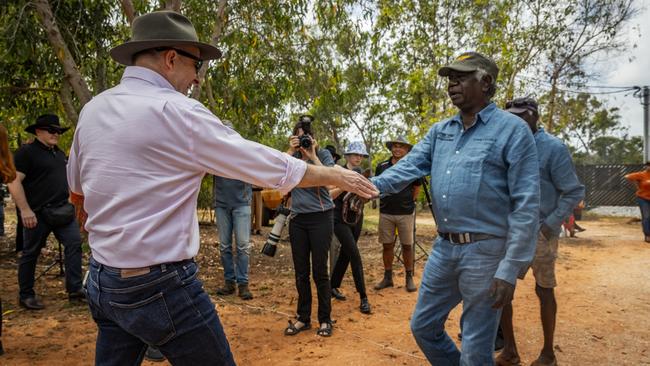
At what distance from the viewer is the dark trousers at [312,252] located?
16.1ft

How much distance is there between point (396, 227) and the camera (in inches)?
278

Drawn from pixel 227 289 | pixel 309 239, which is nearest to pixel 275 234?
pixel 309 239

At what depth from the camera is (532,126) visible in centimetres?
409

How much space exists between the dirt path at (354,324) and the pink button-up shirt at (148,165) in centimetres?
268

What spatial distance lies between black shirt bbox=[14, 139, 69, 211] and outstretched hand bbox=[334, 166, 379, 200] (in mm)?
4365

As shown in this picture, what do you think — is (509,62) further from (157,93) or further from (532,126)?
(157,93)

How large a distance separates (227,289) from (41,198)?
2.48 metres

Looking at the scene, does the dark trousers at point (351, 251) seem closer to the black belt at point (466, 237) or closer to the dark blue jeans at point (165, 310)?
the black belt at point (466, 237)

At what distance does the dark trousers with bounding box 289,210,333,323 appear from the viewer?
4.92m

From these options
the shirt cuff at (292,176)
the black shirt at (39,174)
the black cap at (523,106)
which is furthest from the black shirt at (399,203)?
the shirt cuff at (292,176)

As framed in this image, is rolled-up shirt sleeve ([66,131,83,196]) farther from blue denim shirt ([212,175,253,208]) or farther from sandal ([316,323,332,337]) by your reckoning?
blue denim shirt ([212,175,253,208])

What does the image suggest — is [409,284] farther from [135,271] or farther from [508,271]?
[135,271]

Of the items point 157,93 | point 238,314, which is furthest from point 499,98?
point 157,93

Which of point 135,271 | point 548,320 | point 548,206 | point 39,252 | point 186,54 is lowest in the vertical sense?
point 548,320
